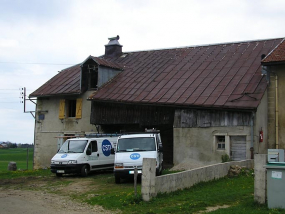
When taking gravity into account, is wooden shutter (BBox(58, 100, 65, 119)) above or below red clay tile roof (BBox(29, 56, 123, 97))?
below

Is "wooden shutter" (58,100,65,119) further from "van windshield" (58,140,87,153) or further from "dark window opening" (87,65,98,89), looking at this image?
"van windshield" (58,140,87,153)

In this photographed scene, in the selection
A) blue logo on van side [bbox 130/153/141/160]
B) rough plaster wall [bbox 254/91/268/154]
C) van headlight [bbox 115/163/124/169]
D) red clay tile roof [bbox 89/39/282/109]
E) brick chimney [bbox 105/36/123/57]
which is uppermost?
brick chimney [bbox 105/36/123/57]

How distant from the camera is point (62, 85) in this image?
2838 cm

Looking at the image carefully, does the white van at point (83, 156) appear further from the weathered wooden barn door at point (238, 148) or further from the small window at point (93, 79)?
the small window at point (93, 79)

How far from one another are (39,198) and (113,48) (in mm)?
21252

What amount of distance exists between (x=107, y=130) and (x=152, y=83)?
451cm

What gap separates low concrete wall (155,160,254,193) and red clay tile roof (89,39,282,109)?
15.8ft

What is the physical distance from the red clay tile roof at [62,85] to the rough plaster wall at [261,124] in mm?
12261

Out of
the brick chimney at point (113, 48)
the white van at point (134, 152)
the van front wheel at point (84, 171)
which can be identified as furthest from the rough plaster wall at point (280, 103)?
the brick chimney at point (113, 48)

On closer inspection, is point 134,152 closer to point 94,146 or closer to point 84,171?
point 84,171

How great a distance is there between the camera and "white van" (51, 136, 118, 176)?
18.7 meters

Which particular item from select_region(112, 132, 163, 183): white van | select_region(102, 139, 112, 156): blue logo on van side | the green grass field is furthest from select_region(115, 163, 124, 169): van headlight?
the green grass field

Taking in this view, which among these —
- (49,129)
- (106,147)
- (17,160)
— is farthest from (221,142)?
(17,160)

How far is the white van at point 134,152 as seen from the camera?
15609mm
